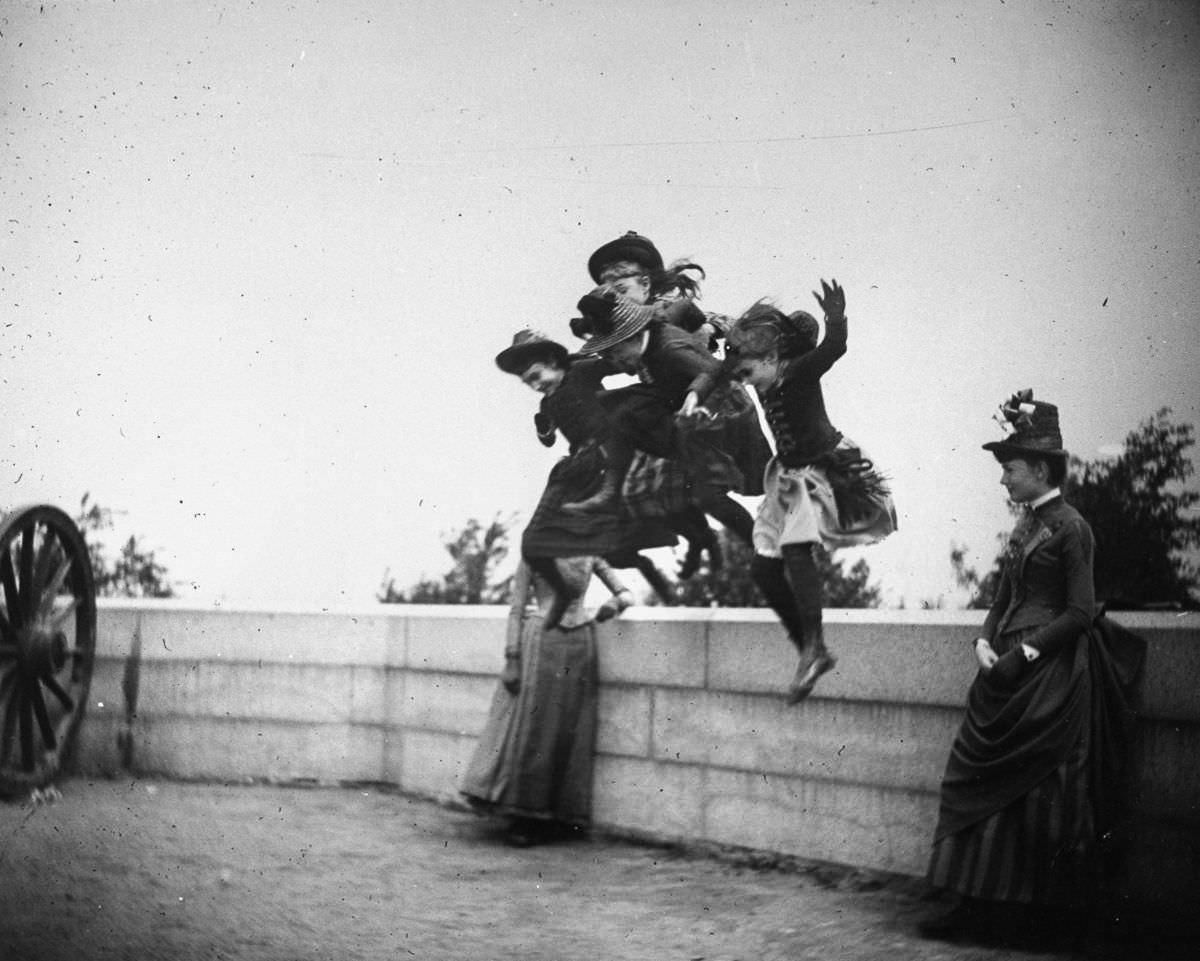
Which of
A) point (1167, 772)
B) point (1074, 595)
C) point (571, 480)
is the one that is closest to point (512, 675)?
point (571, 480)

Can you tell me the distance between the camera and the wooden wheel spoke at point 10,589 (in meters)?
6.52

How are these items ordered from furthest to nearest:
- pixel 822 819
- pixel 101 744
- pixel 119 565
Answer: pixel 101 744
pixel 119 565
pixel 822 819

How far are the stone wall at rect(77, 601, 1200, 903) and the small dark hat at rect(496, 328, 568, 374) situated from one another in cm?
134

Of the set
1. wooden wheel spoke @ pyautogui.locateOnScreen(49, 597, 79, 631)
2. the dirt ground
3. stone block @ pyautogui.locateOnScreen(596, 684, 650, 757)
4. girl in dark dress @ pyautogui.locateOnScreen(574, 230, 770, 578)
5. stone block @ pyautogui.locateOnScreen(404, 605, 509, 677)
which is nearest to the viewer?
the dirt ground

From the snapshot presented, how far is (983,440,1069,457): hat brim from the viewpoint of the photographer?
5.07 m

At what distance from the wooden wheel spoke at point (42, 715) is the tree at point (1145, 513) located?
4946 mm

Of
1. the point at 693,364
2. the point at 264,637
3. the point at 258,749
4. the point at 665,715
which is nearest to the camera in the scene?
the point at 665,715

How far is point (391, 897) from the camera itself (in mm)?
5582

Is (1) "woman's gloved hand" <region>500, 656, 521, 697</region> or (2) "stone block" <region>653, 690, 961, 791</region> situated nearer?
(2) "stone block" <region>653, 690, 961, 791</region>

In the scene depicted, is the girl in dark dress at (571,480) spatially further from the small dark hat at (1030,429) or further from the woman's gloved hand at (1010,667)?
the woman's gloved hand at (1010,667)

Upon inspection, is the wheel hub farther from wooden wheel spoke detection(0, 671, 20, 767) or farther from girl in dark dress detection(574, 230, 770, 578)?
girl in dark dress detection(574, 230, 770, 578)

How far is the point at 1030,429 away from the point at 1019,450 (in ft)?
0.29

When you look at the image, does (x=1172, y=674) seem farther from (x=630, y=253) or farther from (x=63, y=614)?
(x=63, y=614)

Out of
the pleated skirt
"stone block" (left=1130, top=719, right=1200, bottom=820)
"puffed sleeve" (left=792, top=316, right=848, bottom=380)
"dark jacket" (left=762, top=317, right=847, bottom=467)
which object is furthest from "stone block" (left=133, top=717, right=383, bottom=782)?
"stone block" (left=1130, top=719, right=1200, bottom=820)
